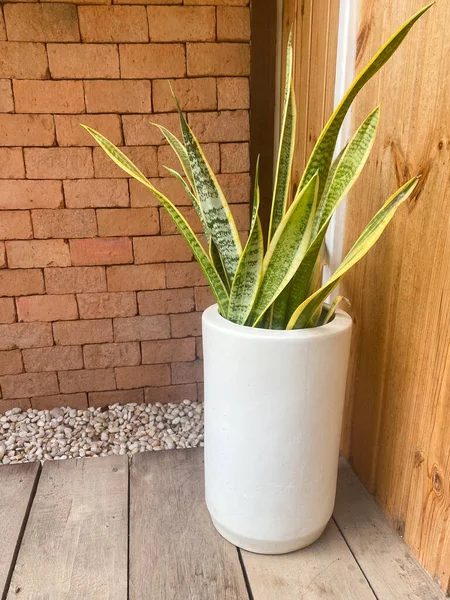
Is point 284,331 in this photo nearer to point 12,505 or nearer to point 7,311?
point 12,505

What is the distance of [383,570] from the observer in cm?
84

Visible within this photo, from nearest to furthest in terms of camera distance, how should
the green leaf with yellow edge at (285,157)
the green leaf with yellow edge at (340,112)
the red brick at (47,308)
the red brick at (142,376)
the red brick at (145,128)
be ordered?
1. the green leaf with yellow edge at (340,112)
2. the green leaf with yellow edge at (285,157)
3. the red brick at (145,128)
4. the red brick at (47,308)
5. the red brick at (142,376)

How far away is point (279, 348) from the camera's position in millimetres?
762

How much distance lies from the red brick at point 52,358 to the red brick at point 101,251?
0.29m

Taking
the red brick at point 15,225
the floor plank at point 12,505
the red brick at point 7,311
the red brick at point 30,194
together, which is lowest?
the floor plank at point 12,505

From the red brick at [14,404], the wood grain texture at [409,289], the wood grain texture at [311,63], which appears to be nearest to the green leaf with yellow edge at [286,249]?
the wood grain texture at [409,289]

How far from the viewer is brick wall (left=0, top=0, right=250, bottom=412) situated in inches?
47.4

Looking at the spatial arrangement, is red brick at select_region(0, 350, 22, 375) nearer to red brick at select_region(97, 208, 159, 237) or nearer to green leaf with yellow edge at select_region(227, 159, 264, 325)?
red brick at select_region(97, 208, 159, 237)

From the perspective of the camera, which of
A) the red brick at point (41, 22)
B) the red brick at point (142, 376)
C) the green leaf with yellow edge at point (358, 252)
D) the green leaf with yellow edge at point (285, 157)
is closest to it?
the green leaf with yellow edge at point (358, 252)

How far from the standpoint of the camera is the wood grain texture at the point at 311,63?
3.39ft

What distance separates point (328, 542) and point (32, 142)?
1.24 metres

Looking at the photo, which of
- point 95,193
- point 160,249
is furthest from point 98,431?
point 95,193

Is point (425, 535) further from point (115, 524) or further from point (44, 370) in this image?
point (44, 370)

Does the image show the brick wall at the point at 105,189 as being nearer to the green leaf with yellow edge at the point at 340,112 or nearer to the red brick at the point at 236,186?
the red brick at the point at 236,186
